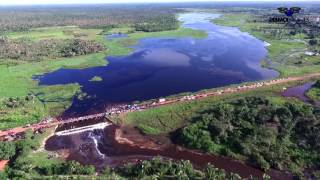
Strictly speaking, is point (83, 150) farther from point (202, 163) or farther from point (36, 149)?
point (202, 163)

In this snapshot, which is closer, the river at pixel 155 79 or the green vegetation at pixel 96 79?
the river at pixel 155 79

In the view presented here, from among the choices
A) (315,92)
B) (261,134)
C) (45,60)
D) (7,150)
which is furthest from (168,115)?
(45,60)

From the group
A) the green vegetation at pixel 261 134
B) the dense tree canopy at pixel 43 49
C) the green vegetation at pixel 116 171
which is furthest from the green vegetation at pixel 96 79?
the green vegetation at pixel 116 171

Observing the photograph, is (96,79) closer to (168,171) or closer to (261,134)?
(261,134)

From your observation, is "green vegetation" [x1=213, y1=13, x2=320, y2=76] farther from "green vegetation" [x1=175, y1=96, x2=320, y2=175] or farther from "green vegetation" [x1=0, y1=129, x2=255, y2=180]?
"green vegetation" [x1=0, y1=129, x2=255, y2=180]

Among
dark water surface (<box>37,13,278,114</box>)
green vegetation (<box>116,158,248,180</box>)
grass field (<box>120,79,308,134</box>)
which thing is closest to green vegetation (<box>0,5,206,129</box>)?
dark water surface (<box>37,13,278,114</box>)

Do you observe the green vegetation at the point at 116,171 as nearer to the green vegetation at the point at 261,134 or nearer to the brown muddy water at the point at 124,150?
the brown muddy water at the point at 124,150
